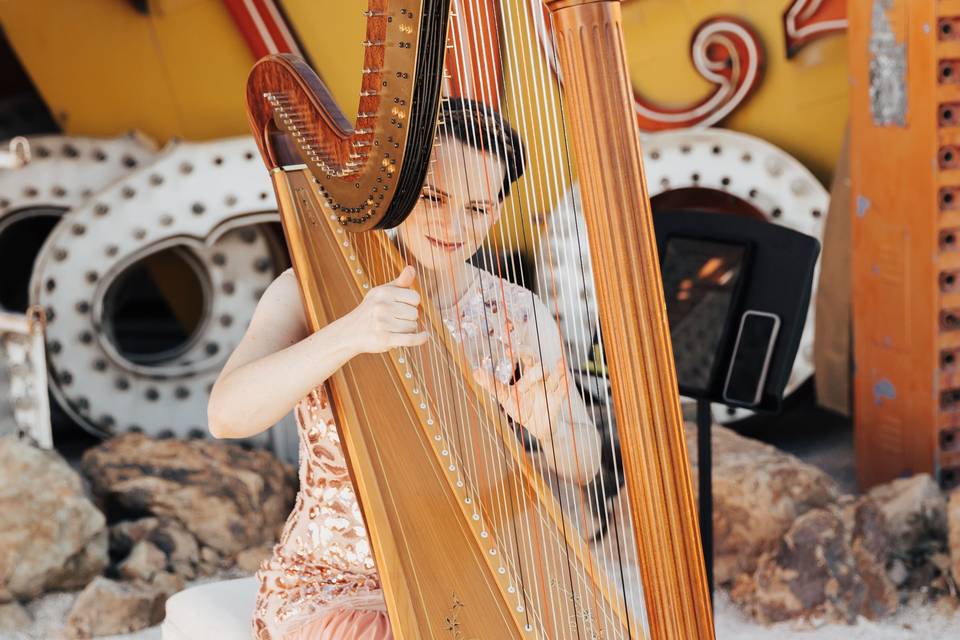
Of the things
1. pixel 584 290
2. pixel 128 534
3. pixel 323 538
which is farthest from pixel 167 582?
pixel 584 290

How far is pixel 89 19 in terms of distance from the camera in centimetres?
300

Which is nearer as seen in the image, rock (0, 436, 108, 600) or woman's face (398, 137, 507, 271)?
woman's face (398, 137, 507, 271)

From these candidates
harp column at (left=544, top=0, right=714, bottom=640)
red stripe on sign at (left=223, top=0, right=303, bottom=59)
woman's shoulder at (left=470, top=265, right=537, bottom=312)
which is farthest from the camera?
red stripe on sign at (left=223, top=0, right=303, bottom=59)

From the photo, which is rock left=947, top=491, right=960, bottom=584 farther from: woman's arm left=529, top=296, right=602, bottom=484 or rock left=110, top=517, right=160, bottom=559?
rock left=110, top=517, right=160, bottom=559

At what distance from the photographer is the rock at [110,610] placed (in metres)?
2.64

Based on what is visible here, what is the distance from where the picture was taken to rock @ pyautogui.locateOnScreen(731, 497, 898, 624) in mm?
2580

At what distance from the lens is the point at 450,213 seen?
4.49ft

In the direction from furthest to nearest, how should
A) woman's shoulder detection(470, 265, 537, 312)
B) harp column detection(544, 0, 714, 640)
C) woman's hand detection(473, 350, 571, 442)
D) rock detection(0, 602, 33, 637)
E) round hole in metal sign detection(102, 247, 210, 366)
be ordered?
round hole in metal sign detection(102, 247, 210, 366), rock detection(0, 602, 33, 637), woman's shoulder detection(470, 265, 537, 312), woman's hand detection(473, 350, 571, 442), harp column detection(544, 0, 714, 640)

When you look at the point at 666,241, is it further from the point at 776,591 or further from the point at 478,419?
the point at 776,591

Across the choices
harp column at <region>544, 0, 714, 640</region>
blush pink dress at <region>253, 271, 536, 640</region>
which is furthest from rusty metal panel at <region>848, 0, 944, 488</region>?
harp column at <region>544, 0, 714, 640</region>

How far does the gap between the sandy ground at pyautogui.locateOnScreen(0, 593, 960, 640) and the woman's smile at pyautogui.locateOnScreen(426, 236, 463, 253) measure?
5.11ft

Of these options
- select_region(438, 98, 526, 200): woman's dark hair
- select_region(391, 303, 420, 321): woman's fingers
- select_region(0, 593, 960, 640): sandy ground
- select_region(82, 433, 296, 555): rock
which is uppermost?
select_region(438, 98, 526, 200): woman's dark hair

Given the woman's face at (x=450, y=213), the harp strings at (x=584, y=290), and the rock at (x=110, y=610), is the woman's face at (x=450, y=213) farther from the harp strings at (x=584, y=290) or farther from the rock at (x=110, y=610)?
the rock at (x=110, y=610)

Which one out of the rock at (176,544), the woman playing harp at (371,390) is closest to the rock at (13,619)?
the rock at (176,544)
